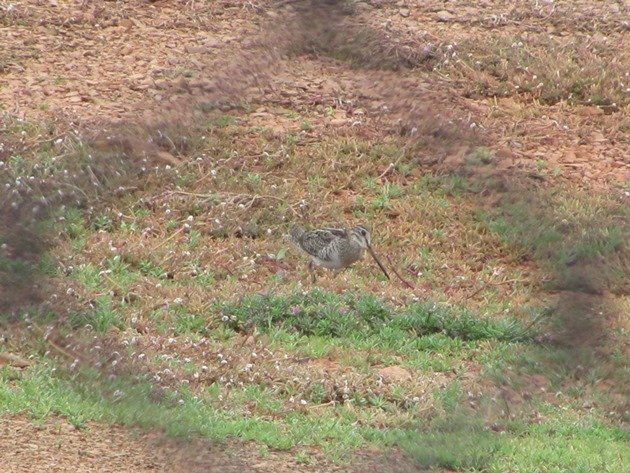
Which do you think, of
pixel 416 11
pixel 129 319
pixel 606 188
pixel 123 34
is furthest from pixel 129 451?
pixel 416 11

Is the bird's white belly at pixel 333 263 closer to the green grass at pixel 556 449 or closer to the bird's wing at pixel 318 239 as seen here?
the bird's wing at pixel 318 239

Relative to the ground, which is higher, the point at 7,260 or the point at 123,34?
the point at 7,260

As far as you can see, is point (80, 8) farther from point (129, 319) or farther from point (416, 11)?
point (129, 319)

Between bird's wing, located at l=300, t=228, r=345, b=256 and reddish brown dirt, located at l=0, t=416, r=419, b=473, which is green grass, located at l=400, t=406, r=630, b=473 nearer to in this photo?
reddish brown dirt, located at l=0, t=416, r=419, b=473

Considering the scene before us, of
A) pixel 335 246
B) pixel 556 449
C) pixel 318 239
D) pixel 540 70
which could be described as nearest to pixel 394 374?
pixel 556 449

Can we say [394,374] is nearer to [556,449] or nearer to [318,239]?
[556,449]

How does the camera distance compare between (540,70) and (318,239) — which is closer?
(318,239)

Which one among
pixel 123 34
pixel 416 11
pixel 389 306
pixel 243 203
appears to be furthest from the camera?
pixel 416 11

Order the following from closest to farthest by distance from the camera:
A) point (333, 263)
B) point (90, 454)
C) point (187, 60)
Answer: point (90, 454)
point (187, 60)
point (333, 263)

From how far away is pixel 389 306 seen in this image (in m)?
6.97

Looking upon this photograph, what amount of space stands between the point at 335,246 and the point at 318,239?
206 mm

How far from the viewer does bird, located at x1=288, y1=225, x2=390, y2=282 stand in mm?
7426

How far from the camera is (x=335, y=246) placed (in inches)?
291

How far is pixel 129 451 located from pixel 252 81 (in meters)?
3.79
